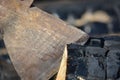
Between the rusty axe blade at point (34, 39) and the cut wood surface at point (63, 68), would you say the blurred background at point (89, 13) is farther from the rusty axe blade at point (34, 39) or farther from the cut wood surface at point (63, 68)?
the cut wood surface at point (63, 68)

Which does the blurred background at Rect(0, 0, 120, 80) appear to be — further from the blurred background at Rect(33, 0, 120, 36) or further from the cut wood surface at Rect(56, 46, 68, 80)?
the cut wood surface at Rect(56, 46, 68, 80)

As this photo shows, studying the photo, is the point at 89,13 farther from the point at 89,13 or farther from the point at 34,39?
the point at 34,39

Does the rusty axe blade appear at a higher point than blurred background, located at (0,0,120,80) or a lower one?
higher

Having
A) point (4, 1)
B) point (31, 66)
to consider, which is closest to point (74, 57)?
point (31, 66)

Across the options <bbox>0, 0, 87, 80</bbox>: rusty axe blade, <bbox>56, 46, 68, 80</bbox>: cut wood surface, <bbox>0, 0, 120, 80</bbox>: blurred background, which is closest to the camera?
<bbox>56, 46, 68, 80</bbox>: cut wood surface

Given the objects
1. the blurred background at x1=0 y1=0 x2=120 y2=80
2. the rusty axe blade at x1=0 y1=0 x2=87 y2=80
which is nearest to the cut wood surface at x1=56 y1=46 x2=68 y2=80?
the rusty axe blade at x1=0 y1=0 x2=87 y2=80

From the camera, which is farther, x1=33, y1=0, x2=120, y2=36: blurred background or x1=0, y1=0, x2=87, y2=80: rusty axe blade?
x1=33, y1=0, x2=120, y2=36: blurred background
